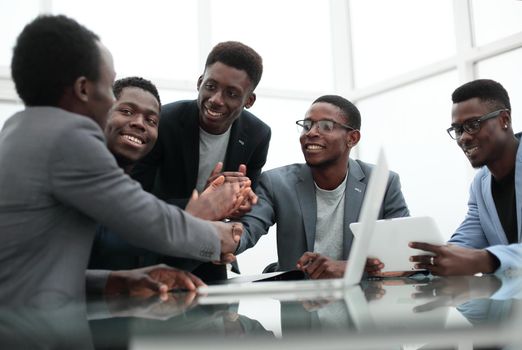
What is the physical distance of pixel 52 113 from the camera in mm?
1189

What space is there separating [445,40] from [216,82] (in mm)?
3429

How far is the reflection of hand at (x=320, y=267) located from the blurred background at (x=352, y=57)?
3.01 meters

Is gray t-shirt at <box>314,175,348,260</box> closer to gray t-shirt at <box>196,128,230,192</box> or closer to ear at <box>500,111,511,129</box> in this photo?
gray t-shirt at <box>196,128,230,192</box>

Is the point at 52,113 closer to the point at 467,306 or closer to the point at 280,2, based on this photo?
the point at 467,306

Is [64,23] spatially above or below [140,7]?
below

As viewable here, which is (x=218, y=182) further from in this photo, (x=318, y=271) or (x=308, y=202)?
(x=308, y=202)

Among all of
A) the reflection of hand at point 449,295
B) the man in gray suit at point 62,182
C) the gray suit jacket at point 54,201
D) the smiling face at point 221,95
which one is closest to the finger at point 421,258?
the reflection of hand at point 449,295

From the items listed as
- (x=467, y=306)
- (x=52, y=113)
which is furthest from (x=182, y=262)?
(x=467, y=306)

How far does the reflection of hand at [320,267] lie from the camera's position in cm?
201

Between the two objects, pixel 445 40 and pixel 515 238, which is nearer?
pixel 515 238

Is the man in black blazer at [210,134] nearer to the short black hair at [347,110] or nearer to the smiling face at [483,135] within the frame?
the short black hair at [347,110]

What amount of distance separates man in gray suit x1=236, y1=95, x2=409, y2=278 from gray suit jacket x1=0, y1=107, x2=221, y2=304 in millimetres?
1215

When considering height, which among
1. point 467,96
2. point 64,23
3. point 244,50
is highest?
point 244,50

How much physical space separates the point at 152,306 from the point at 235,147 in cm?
158
